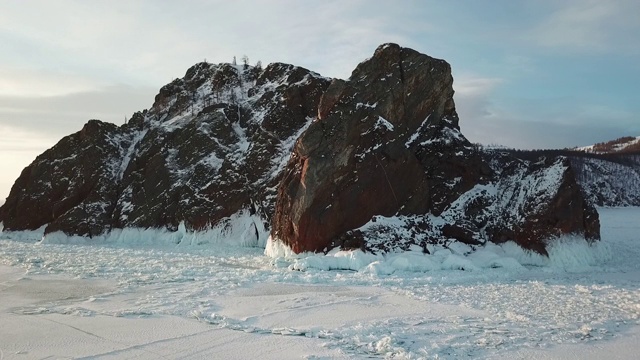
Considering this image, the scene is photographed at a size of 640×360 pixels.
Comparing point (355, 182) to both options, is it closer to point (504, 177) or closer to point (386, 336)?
point (504, 177)

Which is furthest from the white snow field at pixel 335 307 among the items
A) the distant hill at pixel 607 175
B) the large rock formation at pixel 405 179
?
the distant hill at pixel 607 175

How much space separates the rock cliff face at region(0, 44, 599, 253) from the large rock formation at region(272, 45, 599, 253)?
6 centimetres

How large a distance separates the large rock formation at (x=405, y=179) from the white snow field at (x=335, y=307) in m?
1.30

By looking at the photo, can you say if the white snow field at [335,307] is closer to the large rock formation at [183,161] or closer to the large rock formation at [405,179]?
the large rock formation at [405,179]

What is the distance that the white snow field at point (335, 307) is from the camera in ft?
29.3

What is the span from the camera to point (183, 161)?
3956 cm

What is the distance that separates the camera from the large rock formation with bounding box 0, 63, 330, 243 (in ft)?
117

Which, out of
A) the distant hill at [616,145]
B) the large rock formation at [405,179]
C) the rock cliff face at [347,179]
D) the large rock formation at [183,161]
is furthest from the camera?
the distant hill at [616,145]

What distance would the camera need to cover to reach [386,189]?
24.0 meters

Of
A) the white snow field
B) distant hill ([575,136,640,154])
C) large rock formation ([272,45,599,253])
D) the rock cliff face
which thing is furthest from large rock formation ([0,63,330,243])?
distant hill ([575,136,640,154])

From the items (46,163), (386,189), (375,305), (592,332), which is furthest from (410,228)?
(46,163)

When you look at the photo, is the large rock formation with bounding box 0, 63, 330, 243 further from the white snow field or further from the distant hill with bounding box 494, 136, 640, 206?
the distant hill with bounding box 494, 136, 640, 206

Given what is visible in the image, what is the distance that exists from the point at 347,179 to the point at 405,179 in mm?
3070

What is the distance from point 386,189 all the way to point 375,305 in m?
11.7
